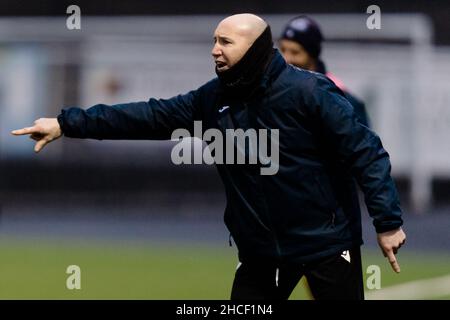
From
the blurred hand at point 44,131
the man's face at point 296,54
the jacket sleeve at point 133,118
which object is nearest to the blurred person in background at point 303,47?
the man's face at point 296,54

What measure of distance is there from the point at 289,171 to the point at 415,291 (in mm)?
5252

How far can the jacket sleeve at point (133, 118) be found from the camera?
7035 millimetres

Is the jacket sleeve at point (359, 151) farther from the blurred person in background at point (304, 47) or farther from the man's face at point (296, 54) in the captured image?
the man's face at point (296, 54)

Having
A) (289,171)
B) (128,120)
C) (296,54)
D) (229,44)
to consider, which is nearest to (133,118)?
(128,120)

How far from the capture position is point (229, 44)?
667 centimetres

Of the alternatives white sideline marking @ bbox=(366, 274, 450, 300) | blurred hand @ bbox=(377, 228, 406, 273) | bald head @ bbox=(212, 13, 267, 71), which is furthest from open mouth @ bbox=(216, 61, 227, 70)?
A: white sideline marking @ bbox=(366, 274, 450, 300)

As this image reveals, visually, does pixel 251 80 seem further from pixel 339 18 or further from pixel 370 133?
pixel 339 18

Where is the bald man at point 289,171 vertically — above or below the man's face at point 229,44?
below

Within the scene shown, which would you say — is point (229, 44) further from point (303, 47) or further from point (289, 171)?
point (303, 47)

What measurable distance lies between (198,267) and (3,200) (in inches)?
331

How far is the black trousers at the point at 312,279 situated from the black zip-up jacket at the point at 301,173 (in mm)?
76

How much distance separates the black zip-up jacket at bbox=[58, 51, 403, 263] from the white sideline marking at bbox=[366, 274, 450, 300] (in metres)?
4.13

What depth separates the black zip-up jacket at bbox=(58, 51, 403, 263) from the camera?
6.53m

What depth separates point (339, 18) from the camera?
71.8ft
